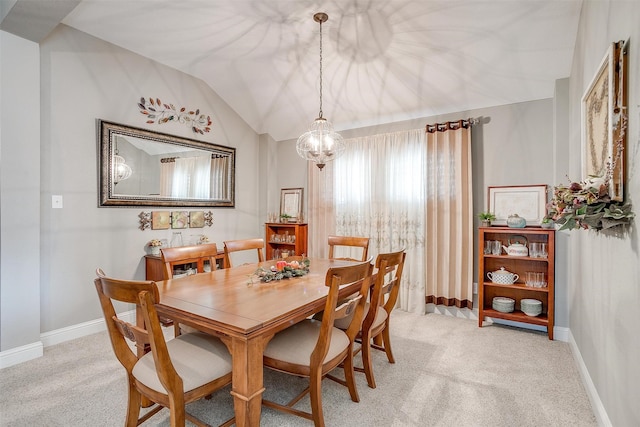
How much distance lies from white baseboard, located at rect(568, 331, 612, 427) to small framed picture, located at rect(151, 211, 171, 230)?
4140 millimetres

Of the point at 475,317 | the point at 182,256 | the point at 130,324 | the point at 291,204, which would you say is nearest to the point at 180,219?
the point at 291,204

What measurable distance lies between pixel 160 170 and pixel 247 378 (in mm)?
3135

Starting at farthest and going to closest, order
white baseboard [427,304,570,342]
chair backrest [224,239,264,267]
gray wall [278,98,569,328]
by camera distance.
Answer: gray wall [278,98,569,328] → white baseboard [427,304,570,342] → chair backrest [224,239,264,267]

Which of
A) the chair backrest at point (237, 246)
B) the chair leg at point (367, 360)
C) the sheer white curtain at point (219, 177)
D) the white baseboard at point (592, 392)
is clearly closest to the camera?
the white baseboard at point (592, 392)

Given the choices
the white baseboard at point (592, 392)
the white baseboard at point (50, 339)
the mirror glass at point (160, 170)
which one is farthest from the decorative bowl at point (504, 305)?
the white baseboard at point (50, 339)

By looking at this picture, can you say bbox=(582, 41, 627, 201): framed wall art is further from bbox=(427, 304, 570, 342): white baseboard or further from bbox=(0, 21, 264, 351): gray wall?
bbox=(0, 21, 264, 351): gray wall

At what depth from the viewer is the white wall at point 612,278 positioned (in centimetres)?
140

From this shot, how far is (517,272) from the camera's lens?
3.51 meters

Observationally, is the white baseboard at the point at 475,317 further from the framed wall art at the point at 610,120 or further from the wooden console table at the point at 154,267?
the wooden console table at the point at 154,267

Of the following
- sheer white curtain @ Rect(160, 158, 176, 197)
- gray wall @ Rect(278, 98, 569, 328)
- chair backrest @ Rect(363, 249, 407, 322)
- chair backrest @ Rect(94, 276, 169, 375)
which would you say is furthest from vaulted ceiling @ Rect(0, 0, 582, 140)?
chair backrest @ Rect(94, 276, 169, 375)

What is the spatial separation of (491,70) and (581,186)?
1926mm

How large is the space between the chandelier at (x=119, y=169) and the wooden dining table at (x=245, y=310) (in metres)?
1.84

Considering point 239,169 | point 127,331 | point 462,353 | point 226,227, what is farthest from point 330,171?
point 127,331

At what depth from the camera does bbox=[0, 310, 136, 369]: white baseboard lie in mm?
2568
